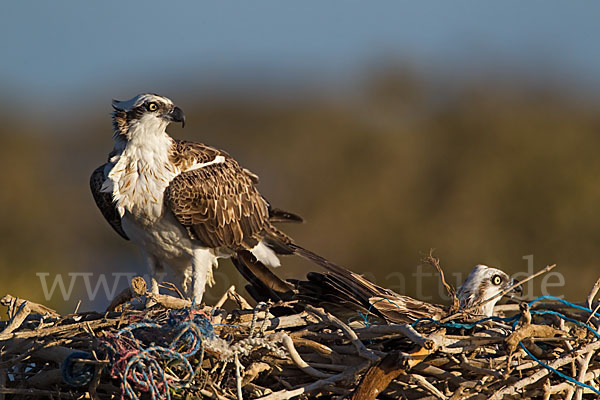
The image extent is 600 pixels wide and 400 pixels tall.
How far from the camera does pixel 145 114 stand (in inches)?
256

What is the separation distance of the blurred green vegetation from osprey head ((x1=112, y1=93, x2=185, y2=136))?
159 inches

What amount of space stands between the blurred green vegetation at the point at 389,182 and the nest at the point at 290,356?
5.69 metres

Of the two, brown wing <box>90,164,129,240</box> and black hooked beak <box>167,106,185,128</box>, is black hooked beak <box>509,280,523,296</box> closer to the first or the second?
black hooked beak <box>167,106,185,128</box>

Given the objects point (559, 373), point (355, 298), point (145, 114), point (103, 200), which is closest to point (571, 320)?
point (559, 373)

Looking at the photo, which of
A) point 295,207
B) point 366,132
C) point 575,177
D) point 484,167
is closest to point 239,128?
point 366,132

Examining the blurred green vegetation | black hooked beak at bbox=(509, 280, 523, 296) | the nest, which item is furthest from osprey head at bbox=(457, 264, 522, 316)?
the blurred green vegetation

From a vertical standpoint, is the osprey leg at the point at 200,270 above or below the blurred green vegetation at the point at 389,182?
above

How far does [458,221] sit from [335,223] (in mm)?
2868

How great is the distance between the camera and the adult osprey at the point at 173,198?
6.41 metres

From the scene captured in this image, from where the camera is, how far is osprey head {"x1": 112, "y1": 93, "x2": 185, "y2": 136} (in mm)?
6480

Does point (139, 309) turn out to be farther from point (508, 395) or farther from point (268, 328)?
point (508, 395)

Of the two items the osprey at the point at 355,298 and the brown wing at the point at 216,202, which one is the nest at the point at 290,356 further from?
the brown wing at the point at 216,202

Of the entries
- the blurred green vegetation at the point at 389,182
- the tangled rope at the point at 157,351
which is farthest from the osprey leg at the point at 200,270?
the blurred green vegetation at the point at 389,182

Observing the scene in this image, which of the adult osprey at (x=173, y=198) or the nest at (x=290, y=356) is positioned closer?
the nest at (x=290, y=356)
